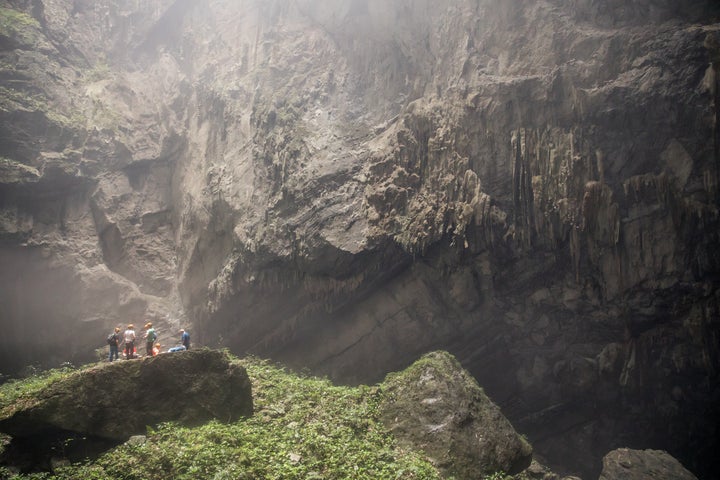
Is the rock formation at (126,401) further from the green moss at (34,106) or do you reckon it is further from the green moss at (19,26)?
the green moss at (19,26)

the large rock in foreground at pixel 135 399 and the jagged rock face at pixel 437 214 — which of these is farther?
the jagged rock face at pixel 437 214

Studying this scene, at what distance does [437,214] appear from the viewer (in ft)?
58.7

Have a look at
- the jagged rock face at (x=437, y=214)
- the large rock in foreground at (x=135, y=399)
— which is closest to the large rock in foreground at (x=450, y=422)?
the large rock in foreground at (x=135, y=399)

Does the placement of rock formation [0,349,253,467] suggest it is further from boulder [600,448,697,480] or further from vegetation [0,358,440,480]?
boulder [600,448,697,480]

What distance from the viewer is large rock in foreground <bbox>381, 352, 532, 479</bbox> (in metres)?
12.3

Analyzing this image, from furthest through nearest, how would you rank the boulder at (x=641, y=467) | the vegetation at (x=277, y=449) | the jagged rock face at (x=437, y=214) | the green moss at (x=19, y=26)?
the green moss at (x=19, y=26), the jagged rock face at (x=437, y=214), the boulder at (x=641, y=467), the vegetation at (x=277, y=449)

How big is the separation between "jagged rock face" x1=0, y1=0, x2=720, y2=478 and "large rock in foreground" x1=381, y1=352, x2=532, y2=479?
15.7 ft

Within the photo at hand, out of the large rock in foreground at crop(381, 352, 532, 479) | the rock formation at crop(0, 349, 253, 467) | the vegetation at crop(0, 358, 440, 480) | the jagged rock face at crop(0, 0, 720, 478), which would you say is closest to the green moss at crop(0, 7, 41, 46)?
the jagged rock face at crop(0, 0, 720, 478)

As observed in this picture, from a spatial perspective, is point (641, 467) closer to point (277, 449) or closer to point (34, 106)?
point (277, 449)

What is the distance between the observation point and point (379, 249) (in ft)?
59.9

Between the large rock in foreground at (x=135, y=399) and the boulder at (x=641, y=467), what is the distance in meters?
→ 11.3

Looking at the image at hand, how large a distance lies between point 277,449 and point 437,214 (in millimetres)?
10089

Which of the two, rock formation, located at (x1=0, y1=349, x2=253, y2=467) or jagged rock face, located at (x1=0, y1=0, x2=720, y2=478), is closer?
rock formation, located at (x1=0, y1=349, x2=253, y2=467)

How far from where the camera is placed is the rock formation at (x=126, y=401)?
1041cm
